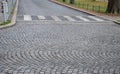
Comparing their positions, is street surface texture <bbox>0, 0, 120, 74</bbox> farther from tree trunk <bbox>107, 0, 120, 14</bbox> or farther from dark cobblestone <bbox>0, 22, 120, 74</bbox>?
tree trunk <bbox>107, 0, 120, 14</bbox>

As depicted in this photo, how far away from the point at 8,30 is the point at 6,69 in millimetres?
7248

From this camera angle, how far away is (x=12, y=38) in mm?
12375

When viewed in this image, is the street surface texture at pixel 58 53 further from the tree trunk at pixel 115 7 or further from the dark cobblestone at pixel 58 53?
the tree trunk at pixel 115 7

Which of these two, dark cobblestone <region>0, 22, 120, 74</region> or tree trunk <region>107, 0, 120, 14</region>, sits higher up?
dark cobblestone <region>0, 22, 120, 74</region>

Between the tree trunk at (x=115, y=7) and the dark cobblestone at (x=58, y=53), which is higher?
the dark cobblestone at (x=58, y=53)

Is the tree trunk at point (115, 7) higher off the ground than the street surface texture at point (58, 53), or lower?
lower

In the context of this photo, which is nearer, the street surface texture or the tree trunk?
the street surface texture

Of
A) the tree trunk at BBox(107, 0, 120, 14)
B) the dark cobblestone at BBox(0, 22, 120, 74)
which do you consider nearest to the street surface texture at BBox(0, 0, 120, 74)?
the dark cobblestone at BBox(0, 22, 120, 74)

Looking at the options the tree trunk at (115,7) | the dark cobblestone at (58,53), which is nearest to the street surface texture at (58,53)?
the dark cobblestone at (58,53)

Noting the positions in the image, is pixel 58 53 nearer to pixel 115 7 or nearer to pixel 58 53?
pixel 58 53

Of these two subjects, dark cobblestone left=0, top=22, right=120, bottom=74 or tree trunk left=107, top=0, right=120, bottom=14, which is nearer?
dark cobblestone left=0, top=22, right=120, bottom=74

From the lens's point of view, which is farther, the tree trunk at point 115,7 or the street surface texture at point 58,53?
the tree trunk at point 115,7

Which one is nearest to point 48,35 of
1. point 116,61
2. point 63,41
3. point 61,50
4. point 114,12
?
point 63,41

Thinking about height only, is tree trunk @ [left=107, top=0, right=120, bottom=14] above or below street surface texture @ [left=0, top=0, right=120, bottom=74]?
below
